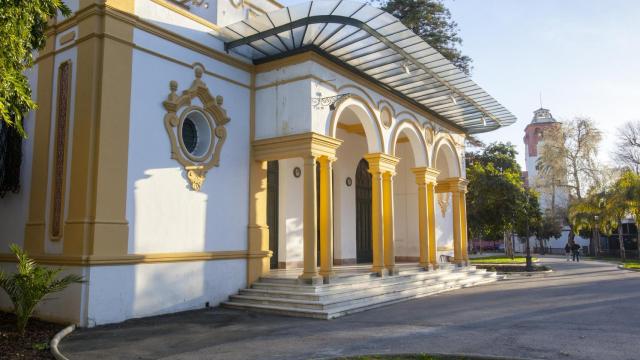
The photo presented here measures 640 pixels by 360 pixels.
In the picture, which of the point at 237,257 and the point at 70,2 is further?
the point at 237,257

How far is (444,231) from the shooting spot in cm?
2061

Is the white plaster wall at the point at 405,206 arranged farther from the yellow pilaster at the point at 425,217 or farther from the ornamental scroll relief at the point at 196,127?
the ornamental scroll relief at the point at 196,127

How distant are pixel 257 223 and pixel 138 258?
3217 mm

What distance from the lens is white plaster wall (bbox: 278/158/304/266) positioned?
47.5 feet

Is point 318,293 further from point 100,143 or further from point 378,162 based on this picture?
point 100,143

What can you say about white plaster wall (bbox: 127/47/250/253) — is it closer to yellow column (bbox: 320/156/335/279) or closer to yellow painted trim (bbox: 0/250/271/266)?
yellow painted trim (bbox: 0/250/271/266)

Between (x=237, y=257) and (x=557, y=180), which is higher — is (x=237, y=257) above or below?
below

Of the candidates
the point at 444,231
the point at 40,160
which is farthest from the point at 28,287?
the point at 444,231

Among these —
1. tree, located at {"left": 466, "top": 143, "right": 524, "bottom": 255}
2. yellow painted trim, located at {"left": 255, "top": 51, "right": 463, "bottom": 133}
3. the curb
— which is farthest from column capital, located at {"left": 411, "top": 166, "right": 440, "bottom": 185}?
the curb

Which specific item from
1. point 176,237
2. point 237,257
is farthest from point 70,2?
point 237,257

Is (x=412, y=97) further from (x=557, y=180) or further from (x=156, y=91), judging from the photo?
(x=557, y=180)

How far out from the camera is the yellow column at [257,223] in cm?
1164

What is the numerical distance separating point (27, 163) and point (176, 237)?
11.8 feet

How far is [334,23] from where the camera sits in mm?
10531
